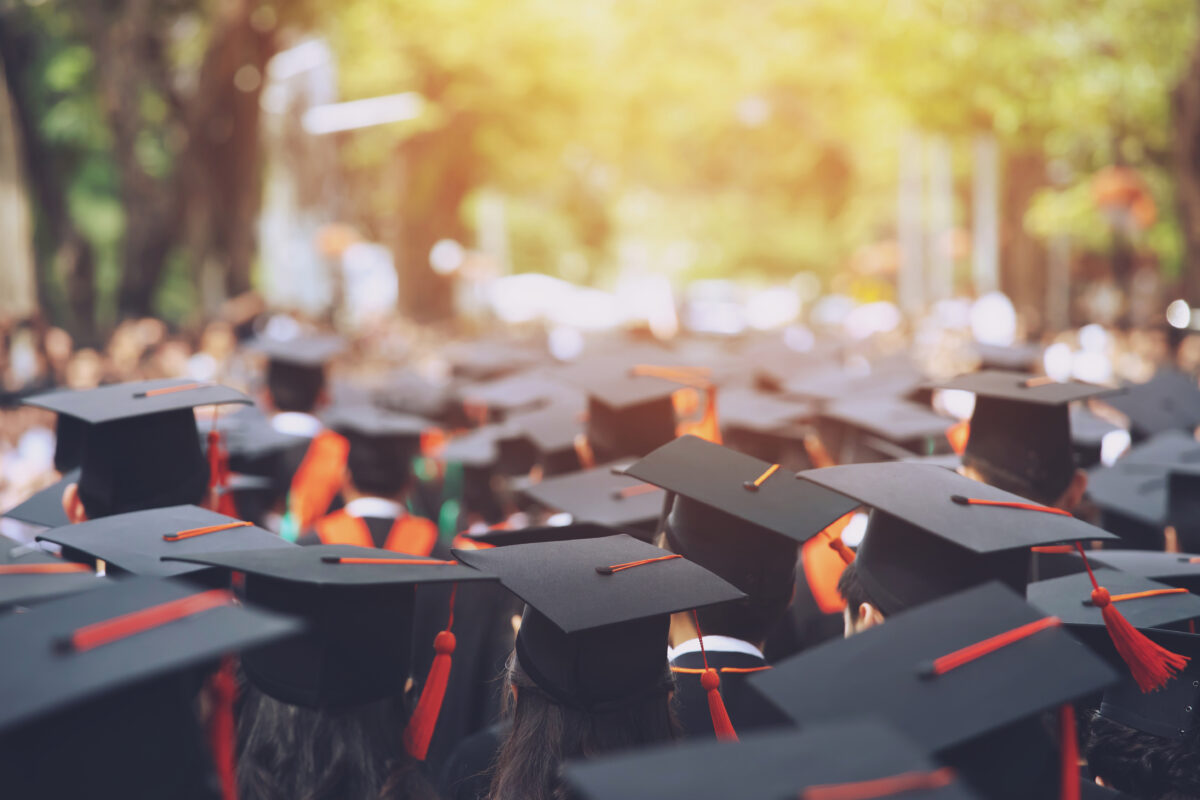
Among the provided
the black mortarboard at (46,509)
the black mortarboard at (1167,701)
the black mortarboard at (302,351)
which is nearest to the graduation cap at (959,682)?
the black mortarboard at (1167,701)

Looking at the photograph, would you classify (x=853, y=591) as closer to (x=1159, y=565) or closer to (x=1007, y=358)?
(x=1159, y=565)

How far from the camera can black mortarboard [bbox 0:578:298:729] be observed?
1474mm

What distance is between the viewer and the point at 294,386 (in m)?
5.54

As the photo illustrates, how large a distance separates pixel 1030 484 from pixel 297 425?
3.27m

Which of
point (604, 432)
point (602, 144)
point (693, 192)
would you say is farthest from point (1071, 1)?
point (693, 192)

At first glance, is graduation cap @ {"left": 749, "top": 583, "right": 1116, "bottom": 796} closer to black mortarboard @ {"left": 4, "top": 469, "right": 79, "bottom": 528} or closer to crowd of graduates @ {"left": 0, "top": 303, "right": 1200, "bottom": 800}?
crowd of graduates @ {"left": 0, "top": 303, "right": 1200, "bottom": 800}

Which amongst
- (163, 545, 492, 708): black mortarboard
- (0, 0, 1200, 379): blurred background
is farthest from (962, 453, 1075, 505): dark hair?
(0, 0, 1200, 379): blurred background

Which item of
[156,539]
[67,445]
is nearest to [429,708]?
[156,539]

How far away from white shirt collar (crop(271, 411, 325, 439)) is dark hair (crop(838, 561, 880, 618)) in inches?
115

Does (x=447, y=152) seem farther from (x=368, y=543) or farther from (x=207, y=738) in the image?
(x=207, y=738)

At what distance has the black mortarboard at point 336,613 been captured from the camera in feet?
6.63

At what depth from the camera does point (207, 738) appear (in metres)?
1.80

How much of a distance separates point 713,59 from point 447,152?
31.6 ft

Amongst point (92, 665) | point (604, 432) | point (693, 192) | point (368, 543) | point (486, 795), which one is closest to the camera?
point (92, 665)
